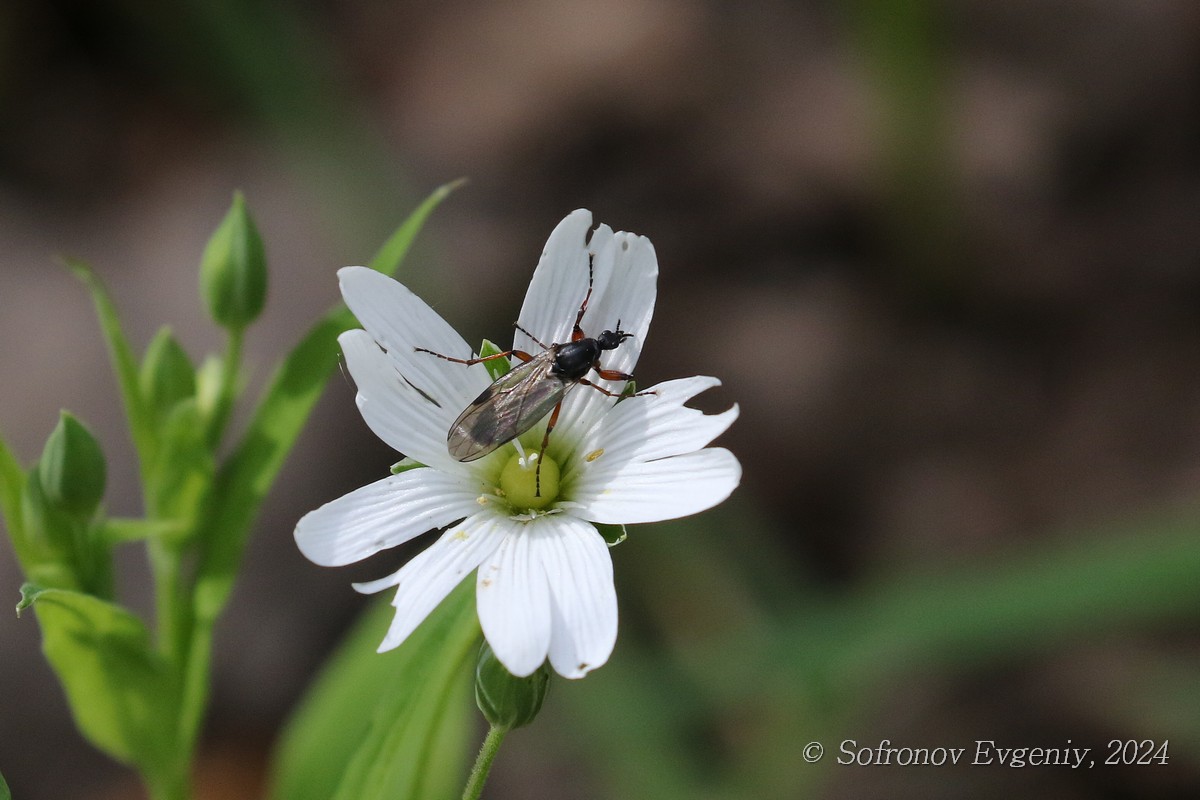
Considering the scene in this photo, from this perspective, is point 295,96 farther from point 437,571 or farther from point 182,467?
point 437,571

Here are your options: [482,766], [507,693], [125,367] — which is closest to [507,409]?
[507,693]

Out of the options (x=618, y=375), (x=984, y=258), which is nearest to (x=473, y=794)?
(x=618, y=375)

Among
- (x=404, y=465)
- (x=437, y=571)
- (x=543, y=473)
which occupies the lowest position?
(x=437, y=571)

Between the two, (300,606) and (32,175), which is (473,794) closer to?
(300,606)

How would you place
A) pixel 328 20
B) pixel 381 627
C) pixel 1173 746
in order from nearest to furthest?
1. pixel 381 627
2. pixel 1173 746
3. pixel 328 20

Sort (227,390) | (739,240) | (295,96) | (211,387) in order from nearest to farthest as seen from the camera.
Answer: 1. (227,390)
2. (211,387)
3. (295,96)
4. (739,240)

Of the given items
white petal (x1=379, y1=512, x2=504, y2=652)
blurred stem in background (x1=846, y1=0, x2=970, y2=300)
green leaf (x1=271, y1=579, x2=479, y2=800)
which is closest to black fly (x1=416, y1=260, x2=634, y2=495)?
white petal (x1=379, y1=512, x2=504, y2=652)

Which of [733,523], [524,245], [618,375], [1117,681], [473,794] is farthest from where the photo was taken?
[524,245]
